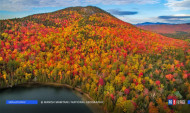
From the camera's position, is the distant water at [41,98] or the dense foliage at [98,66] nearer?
the distant water at [41,98]

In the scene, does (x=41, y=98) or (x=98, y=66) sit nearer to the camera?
(x=41, y=98)

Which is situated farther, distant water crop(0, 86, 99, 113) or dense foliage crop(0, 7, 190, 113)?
dense foliage crop(0, 7, 190, 113)

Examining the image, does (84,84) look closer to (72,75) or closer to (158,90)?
(72,75)

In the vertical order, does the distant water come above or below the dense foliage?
below

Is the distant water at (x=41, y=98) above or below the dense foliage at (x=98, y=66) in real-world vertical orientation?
below
